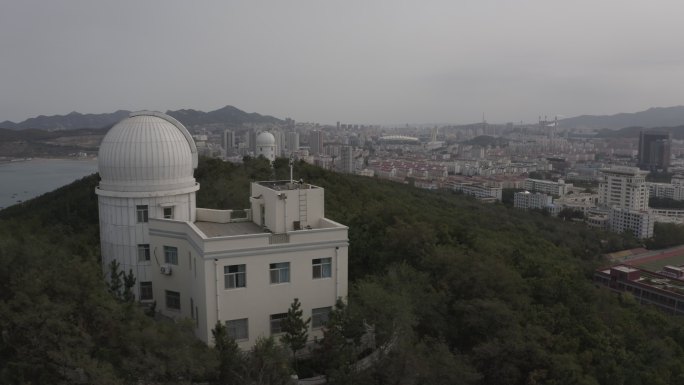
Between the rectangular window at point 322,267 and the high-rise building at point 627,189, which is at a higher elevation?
the rectangular window at point 322,267

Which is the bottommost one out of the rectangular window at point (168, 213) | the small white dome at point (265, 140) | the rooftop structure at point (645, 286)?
the rooftop structure at point (645, 286)

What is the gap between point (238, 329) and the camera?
14.6 m

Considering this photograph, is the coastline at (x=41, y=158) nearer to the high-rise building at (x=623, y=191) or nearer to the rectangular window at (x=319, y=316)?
the high-rise building at (x=623, y=191)

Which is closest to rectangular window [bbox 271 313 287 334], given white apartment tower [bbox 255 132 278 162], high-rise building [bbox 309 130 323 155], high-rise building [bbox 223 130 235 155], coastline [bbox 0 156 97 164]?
white apartment tower [bbox 255 132 278 162]

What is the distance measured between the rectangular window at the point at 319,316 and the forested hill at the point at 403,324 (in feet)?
3.00

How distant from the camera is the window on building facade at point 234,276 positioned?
14.3 metres

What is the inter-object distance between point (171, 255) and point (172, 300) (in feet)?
4.45

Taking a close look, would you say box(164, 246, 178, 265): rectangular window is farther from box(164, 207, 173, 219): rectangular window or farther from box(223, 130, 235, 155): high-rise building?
box(223, 130, 235, 155): high-rise building

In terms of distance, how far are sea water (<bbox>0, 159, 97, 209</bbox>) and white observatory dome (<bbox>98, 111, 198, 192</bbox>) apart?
59191 millimetres

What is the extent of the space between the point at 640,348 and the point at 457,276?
6.29 m

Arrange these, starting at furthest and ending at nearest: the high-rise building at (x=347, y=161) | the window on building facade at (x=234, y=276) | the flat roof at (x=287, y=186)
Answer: the high-rise building at (x=347, y=161) → the flat roof at (x=287, y=186) → the window on building facade at (x=234, y=276)

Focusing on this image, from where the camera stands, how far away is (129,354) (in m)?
11.1

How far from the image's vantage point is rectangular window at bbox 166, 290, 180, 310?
660 inches

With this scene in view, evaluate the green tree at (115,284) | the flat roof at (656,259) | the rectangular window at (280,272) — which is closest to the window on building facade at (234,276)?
the rectangular window at (280,272)
